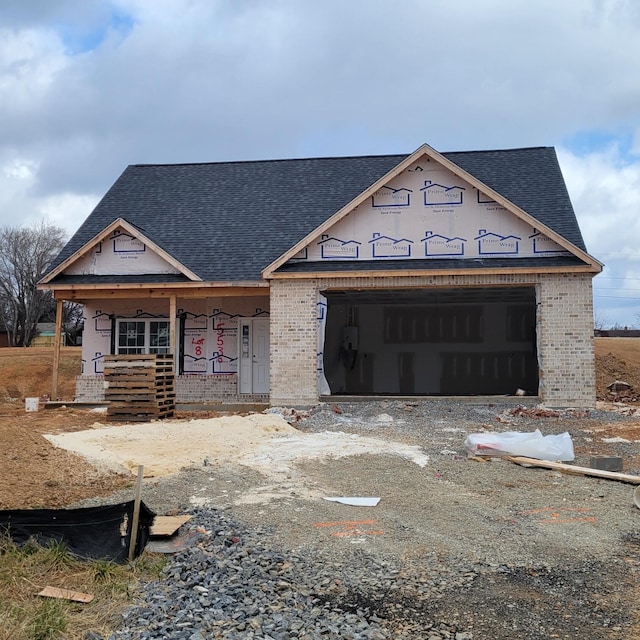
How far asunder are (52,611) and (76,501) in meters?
3.06

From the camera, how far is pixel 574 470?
9.12 meters

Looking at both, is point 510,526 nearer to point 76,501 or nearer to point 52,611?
point 52,611

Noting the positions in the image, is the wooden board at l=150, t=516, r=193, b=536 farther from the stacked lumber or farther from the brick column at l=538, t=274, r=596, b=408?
the brick column at l=538, t=274, r=596, b=408

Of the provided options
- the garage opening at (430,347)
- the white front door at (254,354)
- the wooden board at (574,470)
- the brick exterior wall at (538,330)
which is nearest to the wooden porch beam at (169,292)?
the white front door at (254,354)

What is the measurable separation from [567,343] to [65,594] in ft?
44.4

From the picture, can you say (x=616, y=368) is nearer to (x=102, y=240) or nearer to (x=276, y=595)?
(x=102, y=240)

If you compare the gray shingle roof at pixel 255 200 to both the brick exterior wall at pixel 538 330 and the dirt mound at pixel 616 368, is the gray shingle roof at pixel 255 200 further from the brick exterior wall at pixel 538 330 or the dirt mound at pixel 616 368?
the dirt mound at pixel 616 368

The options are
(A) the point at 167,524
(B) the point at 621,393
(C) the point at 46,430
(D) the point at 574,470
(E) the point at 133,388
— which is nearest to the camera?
(A) the point at 167,524

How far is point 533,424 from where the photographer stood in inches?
559

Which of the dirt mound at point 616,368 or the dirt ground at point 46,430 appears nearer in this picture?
the dirt ground at point 46,430

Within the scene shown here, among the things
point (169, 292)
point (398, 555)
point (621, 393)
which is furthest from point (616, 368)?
point (398, 555)

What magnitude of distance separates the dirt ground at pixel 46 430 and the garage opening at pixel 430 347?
3.37 metres

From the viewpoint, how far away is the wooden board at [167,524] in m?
6.12

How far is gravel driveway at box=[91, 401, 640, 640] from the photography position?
458 cm
